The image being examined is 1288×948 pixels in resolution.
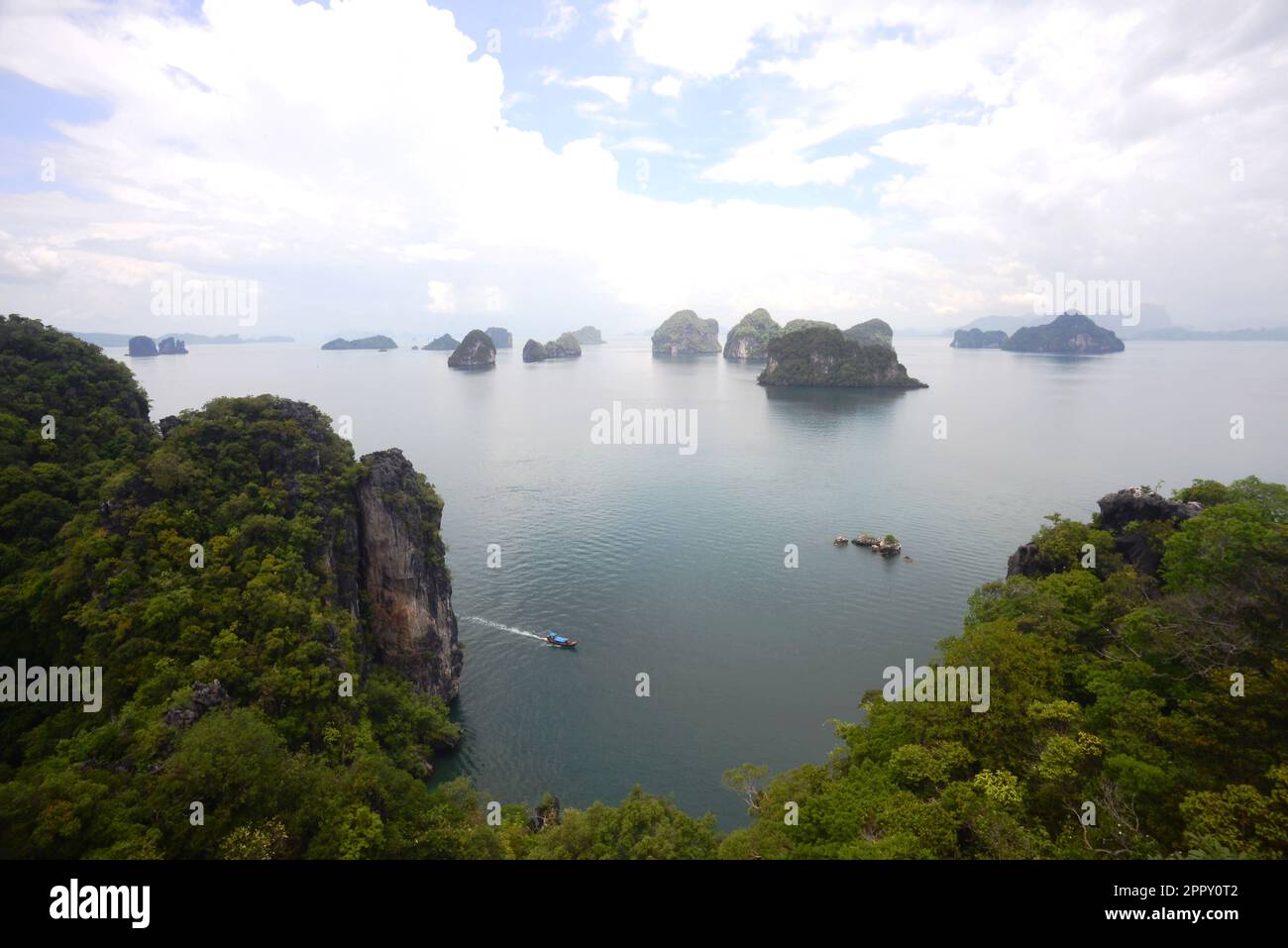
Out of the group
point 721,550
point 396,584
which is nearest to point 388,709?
point 396,584

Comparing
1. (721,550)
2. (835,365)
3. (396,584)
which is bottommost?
(721,550)

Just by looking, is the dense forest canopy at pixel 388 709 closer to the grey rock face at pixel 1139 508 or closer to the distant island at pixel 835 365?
the grey rock face at pixel 1139 508

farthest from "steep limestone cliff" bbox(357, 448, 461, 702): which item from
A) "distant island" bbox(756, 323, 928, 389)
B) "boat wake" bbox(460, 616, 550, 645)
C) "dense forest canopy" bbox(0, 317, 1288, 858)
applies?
"distant island" bbox(756, 323, 928, 389)

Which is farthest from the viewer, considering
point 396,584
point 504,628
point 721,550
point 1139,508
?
point 721,550

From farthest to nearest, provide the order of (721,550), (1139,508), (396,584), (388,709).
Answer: (721,550) < (396,584) < (1139,508) < (388,709)

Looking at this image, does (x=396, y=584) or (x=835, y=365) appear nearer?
(x=396, y=584)

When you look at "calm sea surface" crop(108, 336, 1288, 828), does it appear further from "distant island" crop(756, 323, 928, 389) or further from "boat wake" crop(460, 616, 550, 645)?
"distant island" crop(756, 323, 928, 389)

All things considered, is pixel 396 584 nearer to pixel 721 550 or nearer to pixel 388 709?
pixel 388 709
